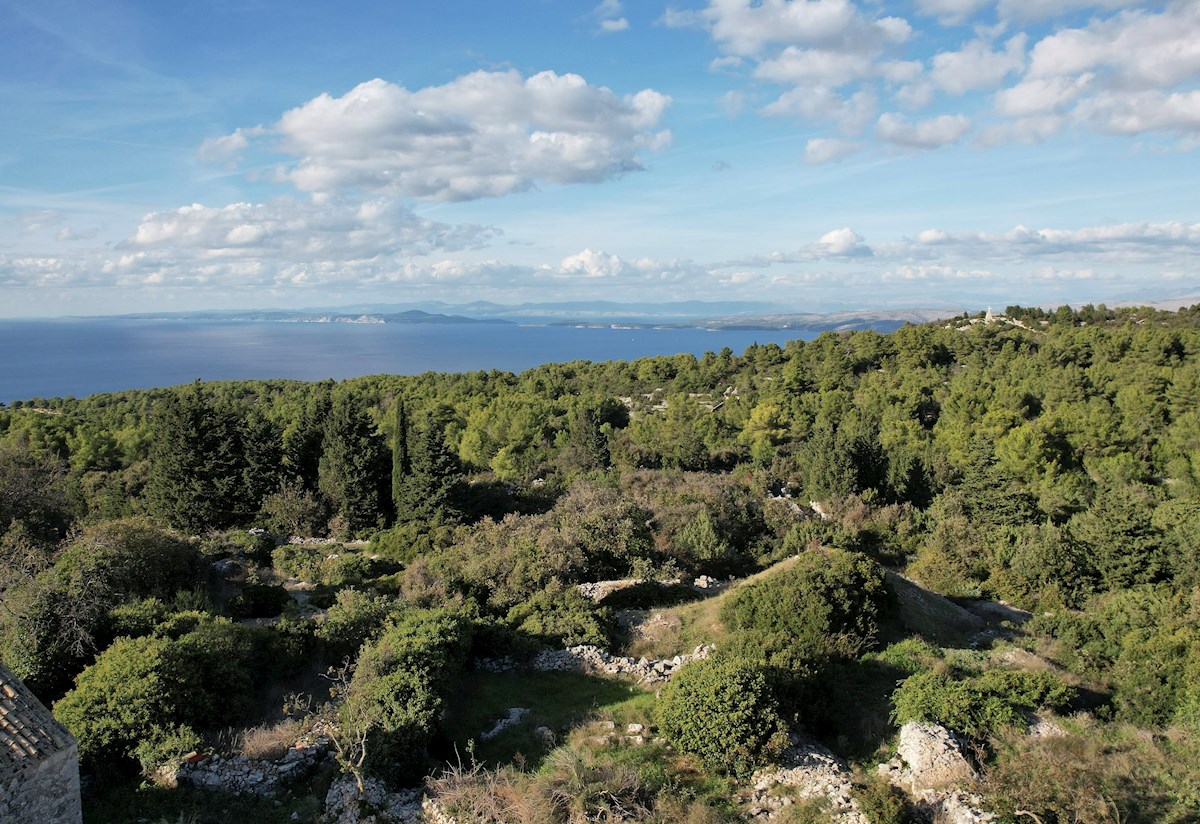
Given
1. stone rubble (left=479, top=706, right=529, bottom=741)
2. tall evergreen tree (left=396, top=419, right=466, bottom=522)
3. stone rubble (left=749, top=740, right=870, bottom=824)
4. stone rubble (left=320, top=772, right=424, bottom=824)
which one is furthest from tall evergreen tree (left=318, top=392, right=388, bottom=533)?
stone rubble (left=749, top=740, right=870, bottom=824)

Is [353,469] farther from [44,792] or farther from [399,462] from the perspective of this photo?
[44,792]

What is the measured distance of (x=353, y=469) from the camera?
26781mm

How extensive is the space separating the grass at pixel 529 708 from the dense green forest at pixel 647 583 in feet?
0.32

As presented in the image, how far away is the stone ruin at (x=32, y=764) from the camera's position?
6.32m

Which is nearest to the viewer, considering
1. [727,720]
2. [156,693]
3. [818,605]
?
[727,720]

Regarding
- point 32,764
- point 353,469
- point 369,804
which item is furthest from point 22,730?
point 353,469

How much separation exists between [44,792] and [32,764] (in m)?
0.34

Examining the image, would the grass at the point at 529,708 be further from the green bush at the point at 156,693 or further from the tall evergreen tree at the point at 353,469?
the tall evergreen tree at the point at 353,469

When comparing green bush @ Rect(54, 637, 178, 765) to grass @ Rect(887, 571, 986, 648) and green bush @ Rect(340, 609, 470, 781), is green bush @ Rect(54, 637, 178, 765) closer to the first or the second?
green bush @ Rect(340, 609, 470, 781)

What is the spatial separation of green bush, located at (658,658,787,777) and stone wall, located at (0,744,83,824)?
6596 mm

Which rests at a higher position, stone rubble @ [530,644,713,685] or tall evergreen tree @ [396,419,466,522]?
tall evergreen tree @ [396,419,466,522]

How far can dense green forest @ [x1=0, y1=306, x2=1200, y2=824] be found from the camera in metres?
9.05

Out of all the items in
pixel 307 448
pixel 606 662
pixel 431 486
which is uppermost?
pixel 307 448

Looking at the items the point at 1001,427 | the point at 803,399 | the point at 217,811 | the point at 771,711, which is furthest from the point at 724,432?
the point at 217,811
